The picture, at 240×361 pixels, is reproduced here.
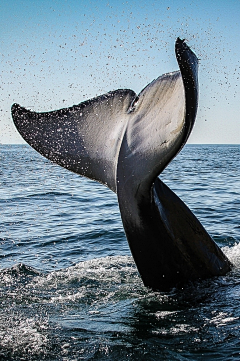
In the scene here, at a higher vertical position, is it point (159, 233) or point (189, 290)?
point (159, 233)

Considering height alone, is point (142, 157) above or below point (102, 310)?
above

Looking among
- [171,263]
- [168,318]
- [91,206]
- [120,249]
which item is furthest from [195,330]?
[91,206]

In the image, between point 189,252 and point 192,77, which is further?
point 189,252

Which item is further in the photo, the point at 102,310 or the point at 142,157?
the point at 102,310

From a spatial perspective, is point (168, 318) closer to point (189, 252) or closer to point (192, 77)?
point (189, 252)

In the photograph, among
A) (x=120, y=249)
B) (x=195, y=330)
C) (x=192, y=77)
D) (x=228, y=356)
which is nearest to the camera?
(x=192, y=77)

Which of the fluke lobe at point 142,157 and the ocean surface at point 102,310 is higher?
the fluke lobe at point 142,157

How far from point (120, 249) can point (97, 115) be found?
3.97m

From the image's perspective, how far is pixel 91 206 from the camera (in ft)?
42.5

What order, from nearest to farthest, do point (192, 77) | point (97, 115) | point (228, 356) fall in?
1. point (192, 77)
2. point (228, 356)
3. point (97, 115)

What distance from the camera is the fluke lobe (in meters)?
3.35

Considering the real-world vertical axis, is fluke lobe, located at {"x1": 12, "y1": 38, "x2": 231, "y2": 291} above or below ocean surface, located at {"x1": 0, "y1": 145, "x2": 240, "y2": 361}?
above

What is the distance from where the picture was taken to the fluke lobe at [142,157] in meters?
3.35

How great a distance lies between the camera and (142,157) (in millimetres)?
3455
